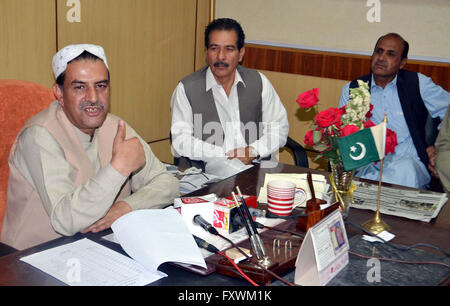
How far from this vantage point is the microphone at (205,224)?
5.26 feet

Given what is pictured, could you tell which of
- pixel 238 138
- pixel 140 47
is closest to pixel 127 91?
pixel 140 47

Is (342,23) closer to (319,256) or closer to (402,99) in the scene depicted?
(402,99)

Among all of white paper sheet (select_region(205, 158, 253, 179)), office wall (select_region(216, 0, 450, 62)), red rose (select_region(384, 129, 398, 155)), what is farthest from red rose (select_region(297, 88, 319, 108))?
office wall (select_region(216, 0, 450, 62))

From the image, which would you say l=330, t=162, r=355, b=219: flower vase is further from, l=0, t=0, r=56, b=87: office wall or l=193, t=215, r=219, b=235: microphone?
l=0, t=0, r=56, b=87: office wall

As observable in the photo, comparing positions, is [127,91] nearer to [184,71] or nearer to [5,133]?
[184,71]

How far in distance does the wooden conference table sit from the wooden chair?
509 millimetres

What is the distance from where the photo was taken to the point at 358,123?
1854 mm

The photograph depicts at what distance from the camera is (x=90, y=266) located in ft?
4.61

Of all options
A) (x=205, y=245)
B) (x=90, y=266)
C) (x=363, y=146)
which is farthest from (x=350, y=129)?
(x=90, y=266)

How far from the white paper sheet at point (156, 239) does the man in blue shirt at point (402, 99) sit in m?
2.11

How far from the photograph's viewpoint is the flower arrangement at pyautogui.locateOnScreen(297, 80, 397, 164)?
1828 mm

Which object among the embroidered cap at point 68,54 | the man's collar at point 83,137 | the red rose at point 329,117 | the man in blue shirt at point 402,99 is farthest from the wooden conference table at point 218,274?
the man in blue shirt at point 402,99

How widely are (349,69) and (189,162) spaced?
5.71 ft

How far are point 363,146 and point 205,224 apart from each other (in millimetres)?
594
